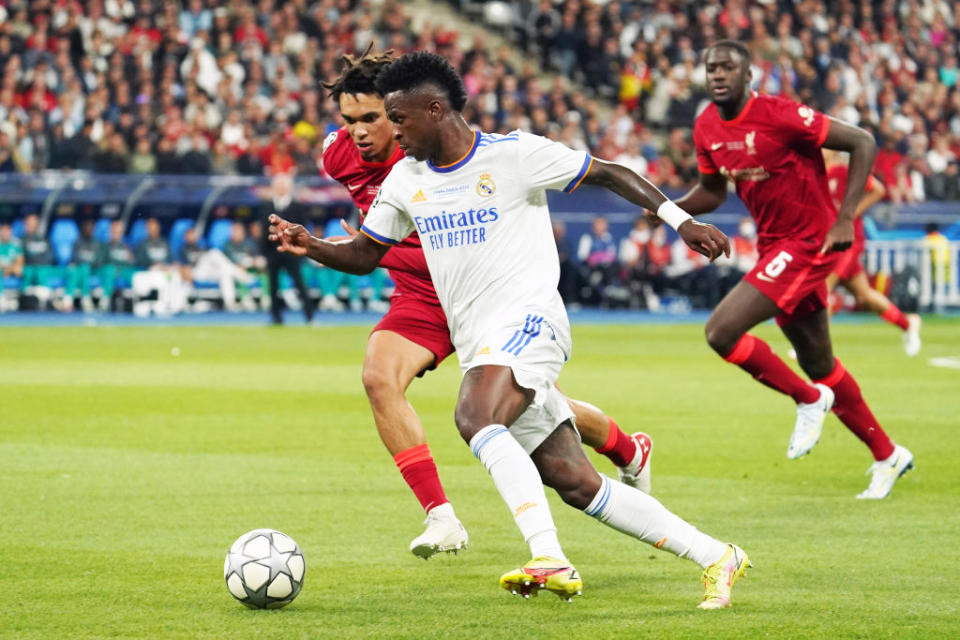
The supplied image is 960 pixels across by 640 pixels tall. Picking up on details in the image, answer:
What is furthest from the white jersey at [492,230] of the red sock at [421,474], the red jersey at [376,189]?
the red jersey at [376,189]

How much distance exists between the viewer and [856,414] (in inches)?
351

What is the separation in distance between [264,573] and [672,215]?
1.97 m

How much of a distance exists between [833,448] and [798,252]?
2385 mm

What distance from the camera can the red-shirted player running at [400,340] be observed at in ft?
22.1

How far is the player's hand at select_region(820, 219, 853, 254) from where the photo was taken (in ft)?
27.6

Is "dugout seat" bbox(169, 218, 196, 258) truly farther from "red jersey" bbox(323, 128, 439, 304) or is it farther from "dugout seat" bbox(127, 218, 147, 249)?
"red jersey" bbox(323, 128, 439, 304)

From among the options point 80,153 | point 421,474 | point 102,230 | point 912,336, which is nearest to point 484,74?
point 80,153

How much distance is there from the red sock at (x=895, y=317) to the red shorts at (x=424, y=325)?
11.7 metres

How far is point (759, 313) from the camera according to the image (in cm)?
891

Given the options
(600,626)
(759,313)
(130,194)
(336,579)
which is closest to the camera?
(600,626)

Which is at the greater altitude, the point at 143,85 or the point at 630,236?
the point at 143,85

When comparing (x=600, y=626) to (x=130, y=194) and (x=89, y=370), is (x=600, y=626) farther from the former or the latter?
(x=130, y=194)

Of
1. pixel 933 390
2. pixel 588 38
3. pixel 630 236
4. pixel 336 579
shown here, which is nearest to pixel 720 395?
pixel 933 390

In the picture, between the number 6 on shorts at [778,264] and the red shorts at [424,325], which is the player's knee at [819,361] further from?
the red shorts at [424,325]
